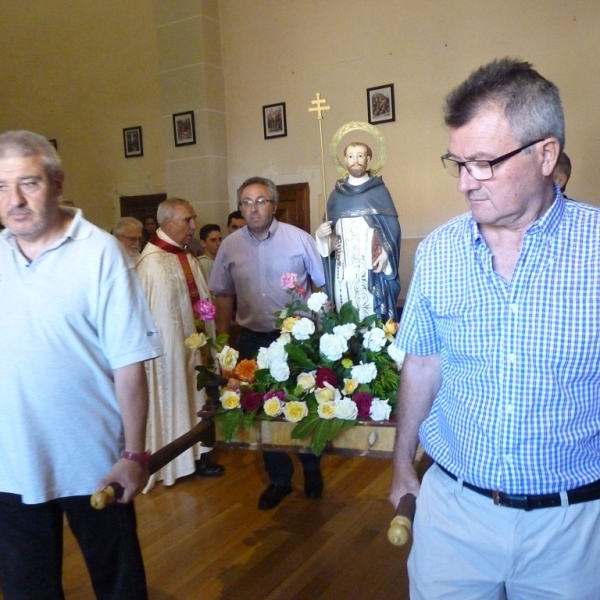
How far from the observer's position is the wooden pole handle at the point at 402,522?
1.17m

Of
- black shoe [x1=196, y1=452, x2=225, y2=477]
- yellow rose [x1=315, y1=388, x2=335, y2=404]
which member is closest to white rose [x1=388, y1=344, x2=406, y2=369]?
yellow rose [x1=315, y1=388, x2=335, y2=404]

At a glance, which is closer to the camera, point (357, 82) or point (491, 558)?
point (491, 558)

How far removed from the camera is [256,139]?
279 inches

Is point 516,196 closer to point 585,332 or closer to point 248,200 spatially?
point 585,332

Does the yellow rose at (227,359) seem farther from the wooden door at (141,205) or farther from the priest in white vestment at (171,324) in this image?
the wooden door at (141,205)

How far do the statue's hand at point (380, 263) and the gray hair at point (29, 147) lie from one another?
1.62m

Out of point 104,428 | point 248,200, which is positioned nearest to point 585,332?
point 104,428

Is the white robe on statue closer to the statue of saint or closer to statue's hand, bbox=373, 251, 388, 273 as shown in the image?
the statue of saint

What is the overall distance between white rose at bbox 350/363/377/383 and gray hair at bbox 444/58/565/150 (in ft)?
3.91

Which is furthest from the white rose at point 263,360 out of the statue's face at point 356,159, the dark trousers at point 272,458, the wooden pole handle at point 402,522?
the wooden pole handle at point 402,522

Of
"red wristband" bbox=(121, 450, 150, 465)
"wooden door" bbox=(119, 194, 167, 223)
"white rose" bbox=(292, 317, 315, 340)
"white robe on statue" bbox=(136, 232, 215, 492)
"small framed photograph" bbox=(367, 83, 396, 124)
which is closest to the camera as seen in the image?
"red wristband" bbox=(121, 450, 150, 465)

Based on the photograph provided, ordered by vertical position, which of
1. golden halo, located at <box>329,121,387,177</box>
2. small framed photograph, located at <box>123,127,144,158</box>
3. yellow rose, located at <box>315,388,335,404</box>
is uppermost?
small framed photograph, located at <box>123,127,144,158</box>

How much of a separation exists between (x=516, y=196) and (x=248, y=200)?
225cm

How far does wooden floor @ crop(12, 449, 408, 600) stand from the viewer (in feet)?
8.36
